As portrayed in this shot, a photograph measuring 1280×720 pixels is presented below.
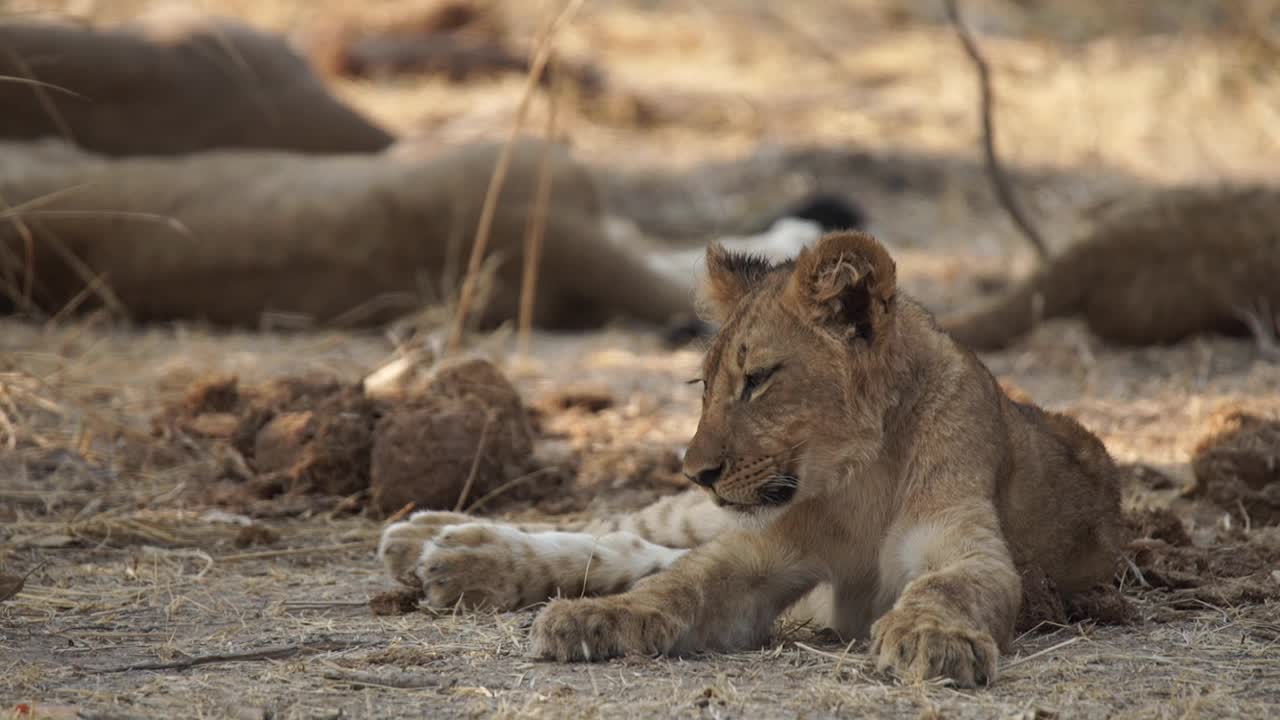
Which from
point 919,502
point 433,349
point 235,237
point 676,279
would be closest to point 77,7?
point 235,237

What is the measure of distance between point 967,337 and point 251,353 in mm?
2777

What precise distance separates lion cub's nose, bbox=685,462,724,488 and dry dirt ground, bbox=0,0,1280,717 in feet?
1.10

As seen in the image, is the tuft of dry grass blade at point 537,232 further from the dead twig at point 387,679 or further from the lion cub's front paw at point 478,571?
the dead twig at point 387,679

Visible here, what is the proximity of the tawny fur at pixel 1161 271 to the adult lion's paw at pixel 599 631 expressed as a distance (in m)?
3.73

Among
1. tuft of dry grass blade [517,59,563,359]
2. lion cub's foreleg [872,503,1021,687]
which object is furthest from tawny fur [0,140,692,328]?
lion cub's foreleg [872,503,1021,687]

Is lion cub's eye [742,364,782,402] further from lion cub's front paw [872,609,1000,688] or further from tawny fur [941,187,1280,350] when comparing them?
tawny fur [941,187,1280,350]

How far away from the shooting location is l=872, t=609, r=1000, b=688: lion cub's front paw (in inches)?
101

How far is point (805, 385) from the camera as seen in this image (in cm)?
303

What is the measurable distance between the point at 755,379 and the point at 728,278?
34 cm

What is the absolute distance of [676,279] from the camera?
7.21 m

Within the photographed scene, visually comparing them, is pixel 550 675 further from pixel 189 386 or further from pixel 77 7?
pixel 77 7

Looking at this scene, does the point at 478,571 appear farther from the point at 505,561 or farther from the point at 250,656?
the point at 250,656

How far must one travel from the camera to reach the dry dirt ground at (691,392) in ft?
8.64

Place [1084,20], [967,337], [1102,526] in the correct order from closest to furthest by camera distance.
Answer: [1102,526] → [967,337] → [1084,20]
